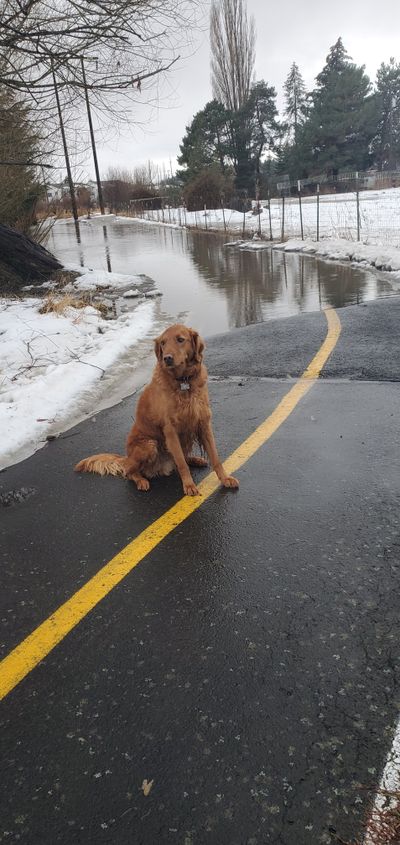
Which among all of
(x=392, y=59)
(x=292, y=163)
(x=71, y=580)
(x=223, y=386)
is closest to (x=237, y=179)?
(x=292, y=163)

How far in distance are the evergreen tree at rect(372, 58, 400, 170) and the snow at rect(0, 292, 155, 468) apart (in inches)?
2600

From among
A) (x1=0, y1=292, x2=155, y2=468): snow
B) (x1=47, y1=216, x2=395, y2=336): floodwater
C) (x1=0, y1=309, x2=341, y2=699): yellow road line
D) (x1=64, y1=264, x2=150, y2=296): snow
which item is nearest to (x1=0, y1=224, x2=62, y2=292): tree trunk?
(x1=64, y1=264, x2=150, y2=296): snow

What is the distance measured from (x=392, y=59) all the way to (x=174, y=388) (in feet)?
280

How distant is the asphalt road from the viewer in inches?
67.0

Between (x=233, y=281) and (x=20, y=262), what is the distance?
596 centimetres

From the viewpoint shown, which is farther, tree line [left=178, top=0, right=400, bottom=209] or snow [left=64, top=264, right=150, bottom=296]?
tree line [left=178, top=0, right=400, bottom=209]

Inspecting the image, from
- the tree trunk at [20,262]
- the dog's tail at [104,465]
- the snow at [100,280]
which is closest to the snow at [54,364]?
the dog's tail at [104,465]

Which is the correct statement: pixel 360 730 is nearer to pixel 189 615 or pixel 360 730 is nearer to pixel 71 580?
pixel 189 615

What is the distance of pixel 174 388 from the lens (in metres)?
3.72

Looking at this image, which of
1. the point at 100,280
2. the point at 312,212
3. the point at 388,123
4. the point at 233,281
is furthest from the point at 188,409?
the point at 388,123

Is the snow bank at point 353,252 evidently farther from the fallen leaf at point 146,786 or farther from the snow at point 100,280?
the fallen leaf at point 146,786

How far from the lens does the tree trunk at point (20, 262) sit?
574 inches

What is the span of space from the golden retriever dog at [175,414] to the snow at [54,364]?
1376 millimetres

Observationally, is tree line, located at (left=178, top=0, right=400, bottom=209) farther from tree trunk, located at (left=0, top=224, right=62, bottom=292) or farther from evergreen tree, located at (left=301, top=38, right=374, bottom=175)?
tree trunk, located at (left=0, top=224, right=62, bottom=292)
